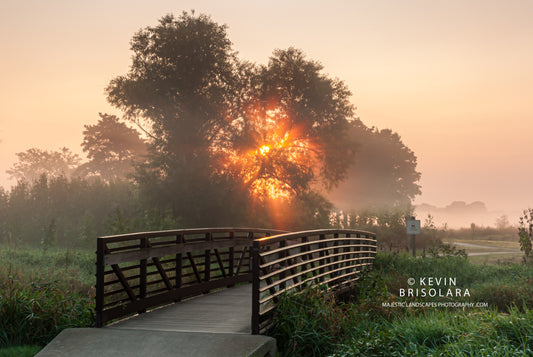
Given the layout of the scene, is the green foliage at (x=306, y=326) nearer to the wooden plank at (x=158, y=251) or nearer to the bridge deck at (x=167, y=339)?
the bridge deck at (x=167, y=339)

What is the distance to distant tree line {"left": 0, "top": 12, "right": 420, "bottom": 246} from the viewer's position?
85.4 ft

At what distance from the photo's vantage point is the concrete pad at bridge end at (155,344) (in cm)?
638

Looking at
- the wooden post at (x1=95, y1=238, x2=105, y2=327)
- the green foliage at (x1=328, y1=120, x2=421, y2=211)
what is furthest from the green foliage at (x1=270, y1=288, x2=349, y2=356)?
the green foliage at (x1=328, y1=120, x2=421, y2=211)

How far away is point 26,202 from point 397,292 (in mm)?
25330

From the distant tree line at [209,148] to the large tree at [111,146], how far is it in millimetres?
28898

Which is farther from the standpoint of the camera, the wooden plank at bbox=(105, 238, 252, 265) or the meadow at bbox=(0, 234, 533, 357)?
the wooden plank at bbox=(105, 238, 252, 265)

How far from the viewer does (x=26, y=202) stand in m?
31.6

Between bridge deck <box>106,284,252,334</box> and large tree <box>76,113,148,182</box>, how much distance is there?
52432 mm

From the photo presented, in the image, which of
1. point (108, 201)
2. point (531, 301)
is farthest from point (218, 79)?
point (531, 301)

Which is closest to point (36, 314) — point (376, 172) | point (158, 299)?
point (158, 299)

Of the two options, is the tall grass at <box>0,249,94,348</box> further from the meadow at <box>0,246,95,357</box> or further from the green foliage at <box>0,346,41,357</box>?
the green foliage at <box>0,346,41,357</box>

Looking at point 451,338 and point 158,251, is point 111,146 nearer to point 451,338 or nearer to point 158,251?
point 158,251

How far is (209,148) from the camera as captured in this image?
26.9m

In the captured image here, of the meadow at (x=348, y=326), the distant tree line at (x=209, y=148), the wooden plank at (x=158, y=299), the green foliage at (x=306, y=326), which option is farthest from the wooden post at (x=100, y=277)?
the distant tree line at (x=209, y=148)
